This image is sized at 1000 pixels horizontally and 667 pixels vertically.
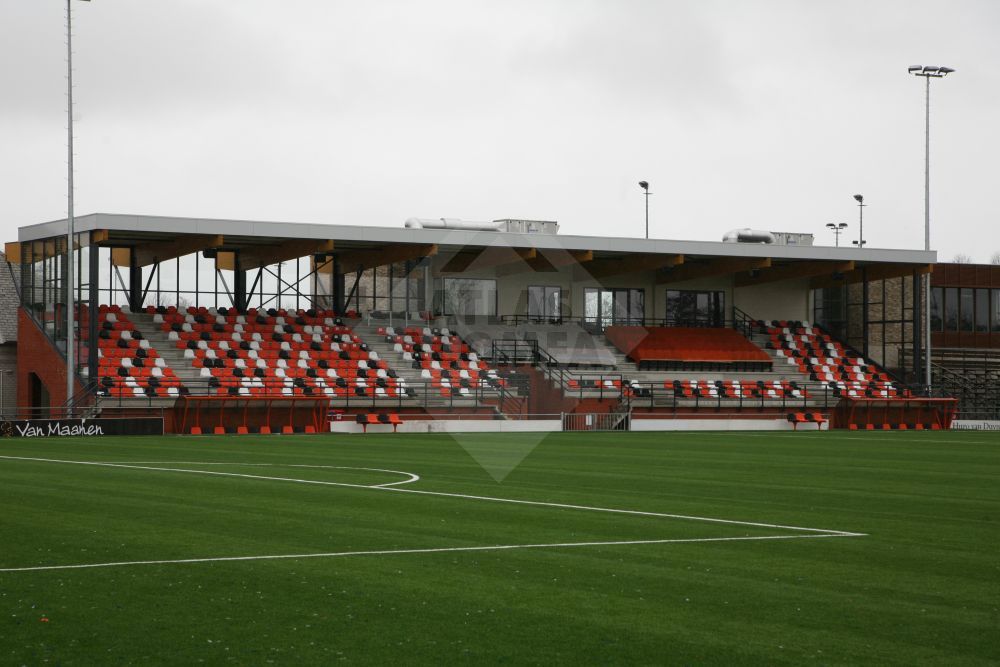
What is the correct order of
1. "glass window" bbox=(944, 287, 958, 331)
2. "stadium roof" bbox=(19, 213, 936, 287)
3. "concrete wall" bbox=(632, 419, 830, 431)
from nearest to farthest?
"concrete wall" bbox=(632, 419, 830, 431) < "stadium roof" bbox=(19, 213, 936, 287) < "glass window" bbox=(944, 287, 958, 331)

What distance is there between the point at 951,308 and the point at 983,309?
188 cm

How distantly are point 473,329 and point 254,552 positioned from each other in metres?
45.7

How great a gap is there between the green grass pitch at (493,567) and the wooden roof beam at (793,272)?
37861 millimetres

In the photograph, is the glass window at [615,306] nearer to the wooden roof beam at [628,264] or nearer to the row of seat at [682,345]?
the wooden roof beam at [628,264]

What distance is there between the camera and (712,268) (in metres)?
59.1

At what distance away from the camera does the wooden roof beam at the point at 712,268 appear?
5697cm

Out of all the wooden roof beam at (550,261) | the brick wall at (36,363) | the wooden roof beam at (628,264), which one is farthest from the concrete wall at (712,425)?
the brick wall at (36,363)

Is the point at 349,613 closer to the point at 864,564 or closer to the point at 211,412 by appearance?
the point at 864,564

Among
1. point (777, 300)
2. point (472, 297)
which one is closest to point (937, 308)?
point (777, 300)

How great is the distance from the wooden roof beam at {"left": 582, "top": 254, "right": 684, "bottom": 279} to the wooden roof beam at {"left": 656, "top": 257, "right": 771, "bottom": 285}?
2.03m

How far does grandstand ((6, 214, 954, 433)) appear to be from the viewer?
45125 mm

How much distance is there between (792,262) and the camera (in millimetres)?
60656

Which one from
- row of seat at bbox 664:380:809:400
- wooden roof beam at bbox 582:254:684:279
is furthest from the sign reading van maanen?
wooden roof beam at bbox 582:254:684:279

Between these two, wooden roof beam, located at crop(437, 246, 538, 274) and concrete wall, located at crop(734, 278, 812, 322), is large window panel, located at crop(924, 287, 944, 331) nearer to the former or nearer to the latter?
concrete wall, located at crop(734, 278, 812, 322)
